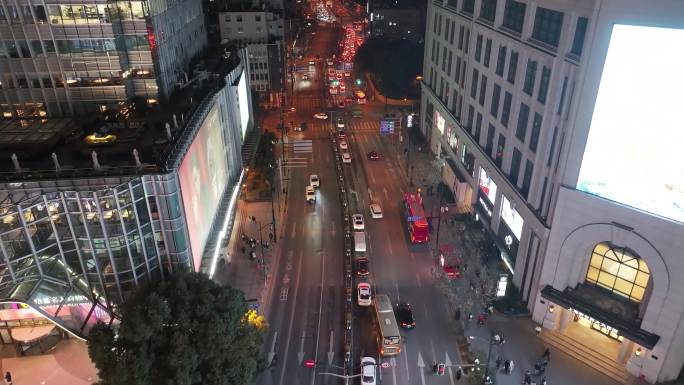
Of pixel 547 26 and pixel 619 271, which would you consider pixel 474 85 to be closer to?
pixel 547 26

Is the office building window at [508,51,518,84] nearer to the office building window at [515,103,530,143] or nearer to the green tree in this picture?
the office building window at [515,103,530,143]

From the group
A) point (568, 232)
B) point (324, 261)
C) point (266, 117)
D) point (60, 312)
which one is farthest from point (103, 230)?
point (266, 117)

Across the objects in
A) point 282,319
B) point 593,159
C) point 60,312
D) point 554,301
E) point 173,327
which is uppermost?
point 593,159

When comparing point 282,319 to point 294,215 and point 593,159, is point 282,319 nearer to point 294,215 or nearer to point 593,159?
point 294,215

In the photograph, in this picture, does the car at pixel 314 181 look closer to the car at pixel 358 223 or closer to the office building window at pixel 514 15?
the car at pixel 358 223

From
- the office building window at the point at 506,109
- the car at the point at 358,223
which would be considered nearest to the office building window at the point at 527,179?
the office building window at the point at 506,109
